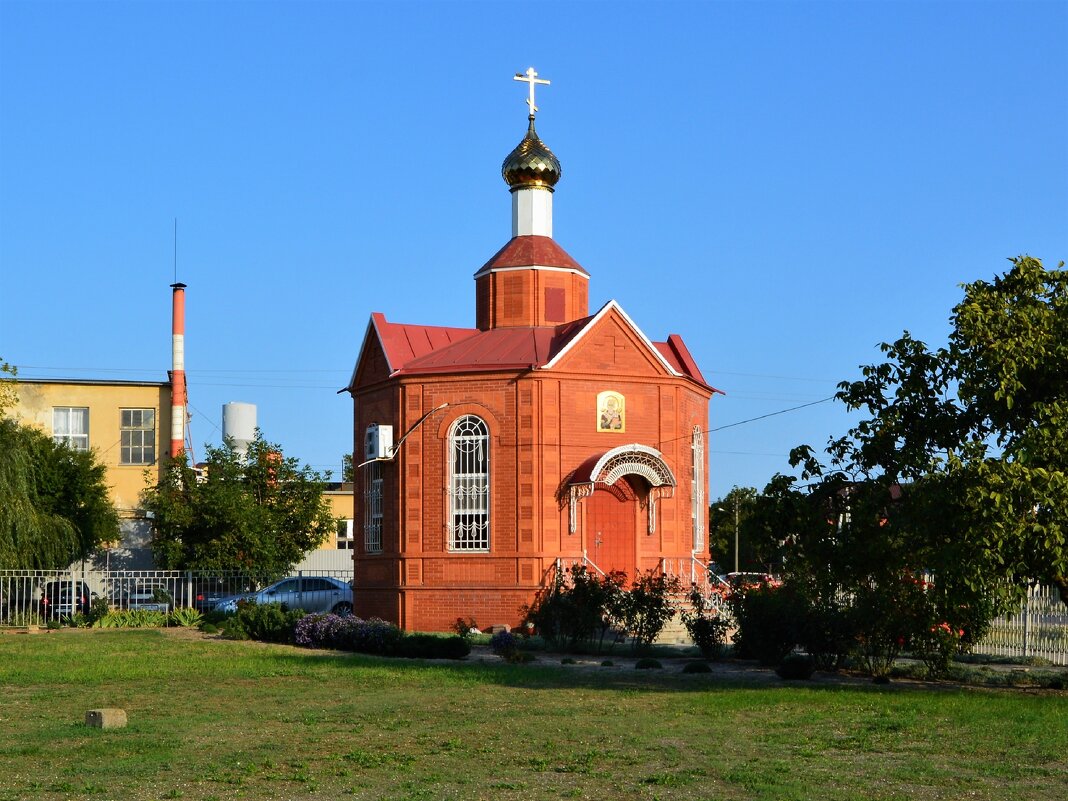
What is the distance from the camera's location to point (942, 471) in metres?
16.1

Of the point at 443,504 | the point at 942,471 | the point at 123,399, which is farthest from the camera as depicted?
the point at 123,399

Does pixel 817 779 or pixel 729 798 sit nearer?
pixel 729 798

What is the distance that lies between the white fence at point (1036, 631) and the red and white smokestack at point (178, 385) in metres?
30.2

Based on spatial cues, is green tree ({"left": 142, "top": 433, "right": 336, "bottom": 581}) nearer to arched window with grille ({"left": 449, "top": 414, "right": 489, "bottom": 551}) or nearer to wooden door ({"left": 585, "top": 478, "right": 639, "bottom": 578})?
arched window with grille ({"left": 449, "top": 414, "right": 489, "bottom": 551})

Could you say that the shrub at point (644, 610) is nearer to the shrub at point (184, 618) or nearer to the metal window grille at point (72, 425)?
the shrub at point (184, 618)

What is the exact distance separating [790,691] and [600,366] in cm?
1351

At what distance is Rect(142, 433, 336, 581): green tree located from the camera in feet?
135

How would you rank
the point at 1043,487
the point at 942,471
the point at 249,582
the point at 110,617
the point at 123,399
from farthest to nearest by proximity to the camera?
the point at 123,399 → the point at 249,582 → the point at 110,617 → the point at 942,471 → the point at 1043,487

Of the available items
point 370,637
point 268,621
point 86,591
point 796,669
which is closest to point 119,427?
point 86,591

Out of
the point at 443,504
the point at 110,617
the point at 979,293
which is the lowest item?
the point at 110,617

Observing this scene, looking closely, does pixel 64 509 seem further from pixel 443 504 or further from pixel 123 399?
pixel 443 504

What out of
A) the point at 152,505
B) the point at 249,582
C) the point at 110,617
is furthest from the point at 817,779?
the point at 152,505

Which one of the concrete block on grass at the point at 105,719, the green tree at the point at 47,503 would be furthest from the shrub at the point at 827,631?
the green tree at the point at 47,503

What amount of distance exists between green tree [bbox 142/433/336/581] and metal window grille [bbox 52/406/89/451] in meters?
3.05
